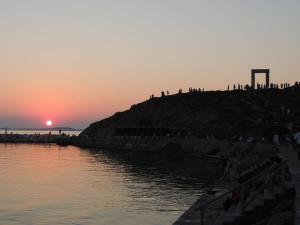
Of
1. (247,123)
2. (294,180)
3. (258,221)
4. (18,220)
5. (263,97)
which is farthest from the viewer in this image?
(263,97)

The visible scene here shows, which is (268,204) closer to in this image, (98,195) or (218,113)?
(98,195)

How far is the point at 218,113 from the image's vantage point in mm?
138250

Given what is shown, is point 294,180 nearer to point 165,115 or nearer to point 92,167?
point 92,167

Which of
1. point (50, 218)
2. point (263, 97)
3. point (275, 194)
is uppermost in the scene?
point (263, 97)

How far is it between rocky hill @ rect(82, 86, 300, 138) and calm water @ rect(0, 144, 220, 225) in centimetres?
5270

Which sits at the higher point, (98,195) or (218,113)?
(218,113)

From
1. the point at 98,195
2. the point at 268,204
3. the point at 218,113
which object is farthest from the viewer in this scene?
the point at 218,113

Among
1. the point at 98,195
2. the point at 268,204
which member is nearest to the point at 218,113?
the point at 98,195

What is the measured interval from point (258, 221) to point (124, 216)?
46.1ft

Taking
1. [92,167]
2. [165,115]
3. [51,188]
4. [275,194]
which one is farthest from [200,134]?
[275,194]

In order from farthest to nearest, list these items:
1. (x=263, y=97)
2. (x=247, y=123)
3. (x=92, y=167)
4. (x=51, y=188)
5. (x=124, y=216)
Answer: (x=263, y=97), (x=247, y=123), (x=92, y=167), (x=51, y=188), (x=124, y=216)

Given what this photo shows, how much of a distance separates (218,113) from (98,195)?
320ft

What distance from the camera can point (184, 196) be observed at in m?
41.5

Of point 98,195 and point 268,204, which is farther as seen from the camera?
point 98,195
